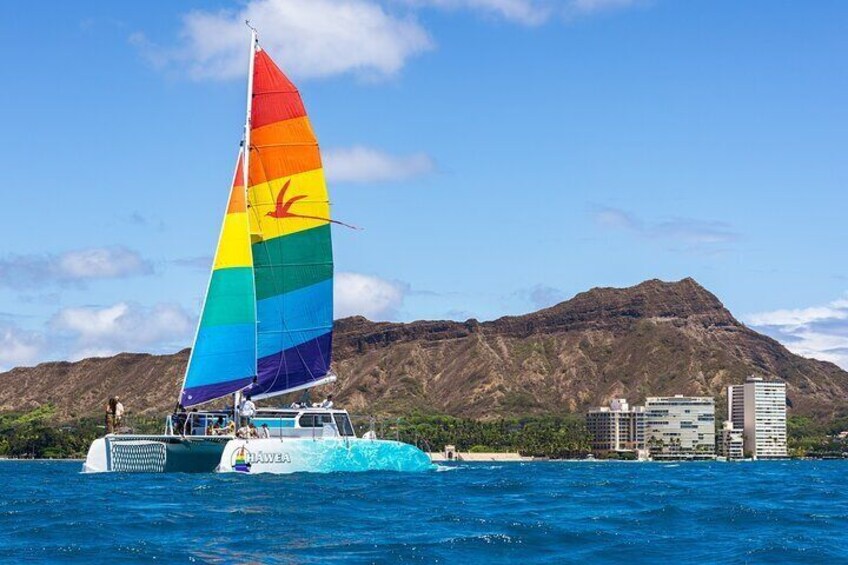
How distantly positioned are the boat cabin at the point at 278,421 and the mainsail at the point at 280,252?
1.66 meters

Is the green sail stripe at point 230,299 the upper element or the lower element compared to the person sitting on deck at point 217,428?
upper

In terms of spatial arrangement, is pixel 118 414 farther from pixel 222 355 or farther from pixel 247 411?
pixel 247 411

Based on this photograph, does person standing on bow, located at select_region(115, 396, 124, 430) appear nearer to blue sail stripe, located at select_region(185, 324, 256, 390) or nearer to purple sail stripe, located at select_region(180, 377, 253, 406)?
purple sail stripe, located at select_region(180, 377, 253, 406)

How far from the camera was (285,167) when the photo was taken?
7250 centimetres

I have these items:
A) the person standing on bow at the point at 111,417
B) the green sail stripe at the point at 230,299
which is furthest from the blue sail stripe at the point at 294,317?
the person standing on bow at the point at 111,417

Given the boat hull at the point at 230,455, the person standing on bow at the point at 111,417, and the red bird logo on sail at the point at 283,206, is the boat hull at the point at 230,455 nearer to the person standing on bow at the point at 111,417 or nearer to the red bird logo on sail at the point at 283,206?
the person standing on bow at the point at 111,417

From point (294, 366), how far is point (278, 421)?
4847mm

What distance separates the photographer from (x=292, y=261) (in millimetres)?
72688

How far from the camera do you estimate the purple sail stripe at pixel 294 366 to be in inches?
2825

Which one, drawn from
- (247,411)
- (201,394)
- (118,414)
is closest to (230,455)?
(247,411)

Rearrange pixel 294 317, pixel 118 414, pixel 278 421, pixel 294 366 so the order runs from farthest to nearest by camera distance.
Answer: pixel 294 366 < pixel 294 317 < pixel 118 414 < pixel 278 421

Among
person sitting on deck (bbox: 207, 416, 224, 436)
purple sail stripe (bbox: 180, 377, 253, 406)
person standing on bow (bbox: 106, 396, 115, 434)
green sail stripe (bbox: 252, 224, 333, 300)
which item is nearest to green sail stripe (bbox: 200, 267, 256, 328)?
green sail stripe (bbox: 252, 224, 333, 300)

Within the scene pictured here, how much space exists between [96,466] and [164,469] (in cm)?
472

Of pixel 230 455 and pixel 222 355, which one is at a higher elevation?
pixel 222 355
